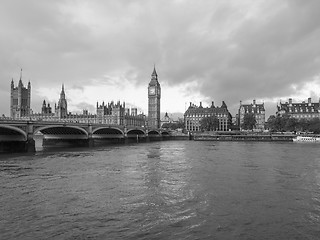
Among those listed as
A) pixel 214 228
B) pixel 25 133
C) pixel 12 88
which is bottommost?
pixel 214 228

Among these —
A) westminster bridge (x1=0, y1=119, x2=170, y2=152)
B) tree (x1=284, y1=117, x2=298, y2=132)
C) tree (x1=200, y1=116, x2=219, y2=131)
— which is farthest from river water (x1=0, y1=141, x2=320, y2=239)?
tree (x1=200, y1=116, x2=219, y2=131)

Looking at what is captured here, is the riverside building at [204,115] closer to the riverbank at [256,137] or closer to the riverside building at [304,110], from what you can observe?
the riverside building at [304,110]

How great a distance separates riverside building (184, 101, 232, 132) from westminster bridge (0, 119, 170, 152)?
6108 centimetres

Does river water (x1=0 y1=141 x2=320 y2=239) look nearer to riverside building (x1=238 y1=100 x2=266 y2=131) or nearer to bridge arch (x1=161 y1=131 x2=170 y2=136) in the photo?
bridge arch (x1=161 y1=131 x2=170 y2=136)

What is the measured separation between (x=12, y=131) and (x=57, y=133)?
74.8ft

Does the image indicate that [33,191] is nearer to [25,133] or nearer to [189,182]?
[189,182]

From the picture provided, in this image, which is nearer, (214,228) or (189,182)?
(214,228)

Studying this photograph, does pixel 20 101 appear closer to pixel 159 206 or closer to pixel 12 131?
pixel 12 131

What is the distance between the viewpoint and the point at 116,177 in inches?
987

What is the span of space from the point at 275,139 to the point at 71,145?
7603 centimetres

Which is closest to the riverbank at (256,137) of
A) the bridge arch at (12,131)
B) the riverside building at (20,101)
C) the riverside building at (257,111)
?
A: the riverside building at (257,111)

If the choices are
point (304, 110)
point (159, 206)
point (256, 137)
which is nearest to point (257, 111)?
point (304, 110)

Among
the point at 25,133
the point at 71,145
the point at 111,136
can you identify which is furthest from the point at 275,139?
the point at 25,133

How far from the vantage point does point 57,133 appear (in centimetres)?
7288
